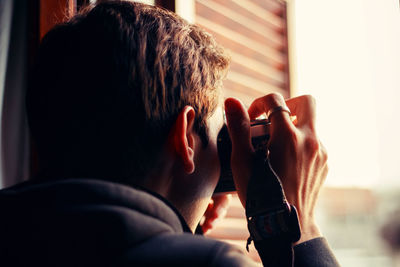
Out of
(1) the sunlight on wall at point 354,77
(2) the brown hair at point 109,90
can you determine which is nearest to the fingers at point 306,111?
(2) the brown hair at point 109,90

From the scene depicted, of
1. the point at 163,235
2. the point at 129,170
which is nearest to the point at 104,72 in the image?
the point at 129,170

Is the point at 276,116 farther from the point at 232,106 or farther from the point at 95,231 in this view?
the point at 95,231

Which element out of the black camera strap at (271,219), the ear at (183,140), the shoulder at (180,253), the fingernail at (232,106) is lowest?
the black camera strap at (271,219)

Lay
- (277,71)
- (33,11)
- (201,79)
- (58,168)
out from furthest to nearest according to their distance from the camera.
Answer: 1. (277,71)
2. (33,11)
3. (201,79)
4. (58,168)

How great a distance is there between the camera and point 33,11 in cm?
114

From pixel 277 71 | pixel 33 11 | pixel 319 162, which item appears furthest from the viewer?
pixel 277 71

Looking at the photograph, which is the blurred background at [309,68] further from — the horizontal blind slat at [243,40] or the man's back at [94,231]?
the man's back at [94,231]

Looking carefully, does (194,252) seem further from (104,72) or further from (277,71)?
(277,71)

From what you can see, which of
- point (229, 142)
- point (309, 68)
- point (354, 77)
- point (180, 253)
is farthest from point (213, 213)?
point (354, 77)

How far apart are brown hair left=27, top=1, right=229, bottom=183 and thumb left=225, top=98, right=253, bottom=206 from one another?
92 millimetres

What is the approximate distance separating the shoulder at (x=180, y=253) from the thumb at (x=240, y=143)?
0.31 meters

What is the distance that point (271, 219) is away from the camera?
2.33 feet

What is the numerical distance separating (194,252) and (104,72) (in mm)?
329

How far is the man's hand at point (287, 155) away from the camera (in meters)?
0.76
